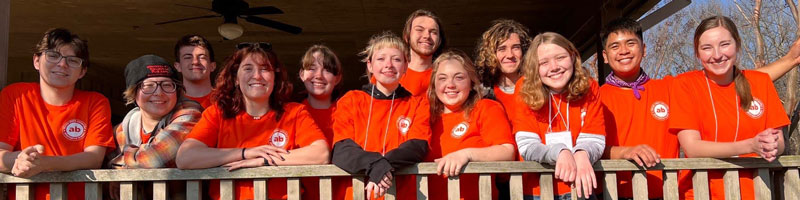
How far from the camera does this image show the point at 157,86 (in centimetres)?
368

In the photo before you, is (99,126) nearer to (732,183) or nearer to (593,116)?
(593,116)

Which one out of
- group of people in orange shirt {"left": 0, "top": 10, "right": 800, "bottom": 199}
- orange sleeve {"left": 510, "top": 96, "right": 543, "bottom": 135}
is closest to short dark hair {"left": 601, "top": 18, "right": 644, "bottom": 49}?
group of people in orange shirt {"left": 0, "top": 10, "right": 800, "bottom": 199}

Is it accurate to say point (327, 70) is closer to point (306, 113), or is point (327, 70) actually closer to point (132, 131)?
point (306, 113)

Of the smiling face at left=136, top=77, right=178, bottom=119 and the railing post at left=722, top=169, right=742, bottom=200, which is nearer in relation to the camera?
the railing post at left=722, top=169, right=742, bottom=200

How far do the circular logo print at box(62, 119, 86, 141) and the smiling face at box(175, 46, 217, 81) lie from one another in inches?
36.0

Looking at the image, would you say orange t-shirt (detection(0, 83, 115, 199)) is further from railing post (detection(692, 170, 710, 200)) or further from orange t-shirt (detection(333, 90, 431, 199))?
railing post (detection(692, 170, 710, 200))

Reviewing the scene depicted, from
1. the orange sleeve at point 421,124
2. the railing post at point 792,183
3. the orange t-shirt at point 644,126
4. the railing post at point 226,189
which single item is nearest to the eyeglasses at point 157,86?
the railing post at point 226,189

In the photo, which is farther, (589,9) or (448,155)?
(589,9)

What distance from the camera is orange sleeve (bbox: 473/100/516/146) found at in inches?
132

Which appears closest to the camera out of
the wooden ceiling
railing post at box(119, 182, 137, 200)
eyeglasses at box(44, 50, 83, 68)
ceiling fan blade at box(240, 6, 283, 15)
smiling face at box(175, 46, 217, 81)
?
railing post at box(119, 182, 137, 200)

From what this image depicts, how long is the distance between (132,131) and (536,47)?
2.17 meters

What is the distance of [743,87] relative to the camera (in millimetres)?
3377

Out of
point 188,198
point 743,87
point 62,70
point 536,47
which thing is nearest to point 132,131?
point 62,70

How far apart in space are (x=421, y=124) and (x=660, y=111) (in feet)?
4.05
